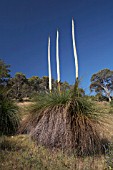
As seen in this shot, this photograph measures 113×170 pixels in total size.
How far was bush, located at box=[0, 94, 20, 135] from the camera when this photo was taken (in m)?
4.07

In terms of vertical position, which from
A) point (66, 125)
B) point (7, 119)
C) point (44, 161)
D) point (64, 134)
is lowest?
point (44, 161)

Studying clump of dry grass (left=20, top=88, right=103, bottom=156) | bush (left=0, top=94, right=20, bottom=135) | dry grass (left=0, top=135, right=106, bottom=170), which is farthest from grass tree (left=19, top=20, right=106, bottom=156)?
bush (left=0, top=94, right=20, bottom=135)

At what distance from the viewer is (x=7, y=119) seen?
420 cm

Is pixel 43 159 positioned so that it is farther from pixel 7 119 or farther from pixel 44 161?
pixel 7 119

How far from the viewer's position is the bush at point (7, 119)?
4.07 metres

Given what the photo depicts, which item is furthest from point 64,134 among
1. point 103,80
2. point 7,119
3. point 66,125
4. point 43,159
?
point 103,80

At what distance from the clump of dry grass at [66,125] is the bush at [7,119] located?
100 centimetres

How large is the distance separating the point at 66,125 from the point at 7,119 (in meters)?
1.98

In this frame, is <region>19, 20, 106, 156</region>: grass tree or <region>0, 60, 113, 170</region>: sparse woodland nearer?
<region>0, 60, 113, 170</region>: sparse woodland

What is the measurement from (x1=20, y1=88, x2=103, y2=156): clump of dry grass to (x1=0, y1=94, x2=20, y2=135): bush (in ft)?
3.28

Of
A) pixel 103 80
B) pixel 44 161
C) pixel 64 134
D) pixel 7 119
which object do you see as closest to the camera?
pixel 44 161

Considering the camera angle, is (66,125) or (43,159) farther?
(66,125)

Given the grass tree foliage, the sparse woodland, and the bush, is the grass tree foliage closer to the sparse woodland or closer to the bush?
the sparse woodland

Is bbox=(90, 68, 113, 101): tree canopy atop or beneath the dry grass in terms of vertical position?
atop
